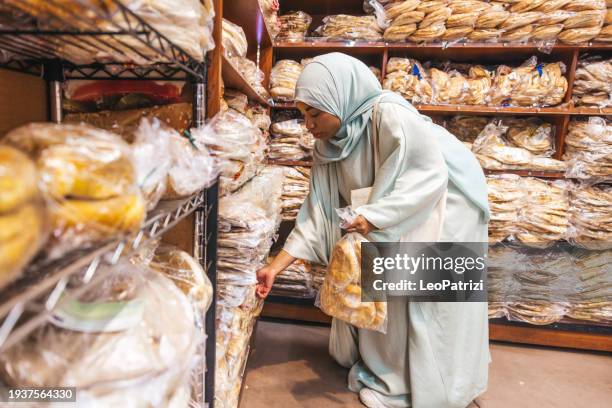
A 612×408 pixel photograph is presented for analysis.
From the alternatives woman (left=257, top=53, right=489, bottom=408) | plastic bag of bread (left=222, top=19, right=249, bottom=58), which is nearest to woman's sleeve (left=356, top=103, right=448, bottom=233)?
woman (left=257, top=53, right=489, bottom=408)

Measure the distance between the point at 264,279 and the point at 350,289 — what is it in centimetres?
34

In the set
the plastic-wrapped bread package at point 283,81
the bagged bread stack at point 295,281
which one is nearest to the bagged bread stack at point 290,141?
the plastic-wrapped bread package at point 283,81

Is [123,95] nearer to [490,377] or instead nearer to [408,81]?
[408,81]

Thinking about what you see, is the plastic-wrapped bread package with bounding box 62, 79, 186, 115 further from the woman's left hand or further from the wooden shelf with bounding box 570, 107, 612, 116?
the wooden shelf with bounding box 570, 107, 612, 116

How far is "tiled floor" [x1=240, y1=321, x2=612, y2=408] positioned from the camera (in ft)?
5.76

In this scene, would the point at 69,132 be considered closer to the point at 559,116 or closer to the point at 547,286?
the point at 547,286

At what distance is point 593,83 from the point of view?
2295 mm

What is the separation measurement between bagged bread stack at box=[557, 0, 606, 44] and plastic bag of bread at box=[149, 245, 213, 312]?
2620 millimetres

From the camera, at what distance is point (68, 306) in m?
0.44

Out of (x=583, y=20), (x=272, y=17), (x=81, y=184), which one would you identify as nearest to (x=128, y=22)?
(x=81, y=184)

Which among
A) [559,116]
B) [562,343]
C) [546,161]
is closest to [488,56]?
[559,116]

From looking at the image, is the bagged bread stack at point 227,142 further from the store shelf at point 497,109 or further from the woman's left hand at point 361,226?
the store shelf at point 497,109

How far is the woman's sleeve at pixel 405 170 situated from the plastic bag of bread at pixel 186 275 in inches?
29.5

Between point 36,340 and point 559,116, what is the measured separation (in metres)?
2.92
